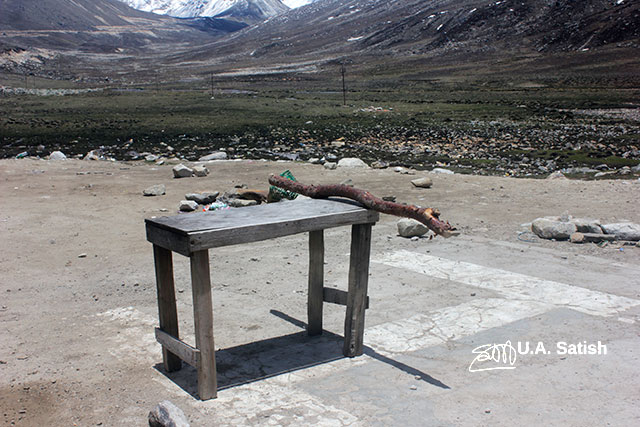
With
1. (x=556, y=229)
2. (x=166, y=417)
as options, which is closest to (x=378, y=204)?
(x=166, y=417)

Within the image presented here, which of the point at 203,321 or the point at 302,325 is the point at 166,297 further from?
the point at 302,325

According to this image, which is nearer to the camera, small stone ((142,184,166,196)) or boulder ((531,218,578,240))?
boulder ((531,218,578,240))

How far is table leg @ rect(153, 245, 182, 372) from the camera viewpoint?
14.2ft

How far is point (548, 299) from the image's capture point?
5.86 meters

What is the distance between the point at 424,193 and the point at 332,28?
124m

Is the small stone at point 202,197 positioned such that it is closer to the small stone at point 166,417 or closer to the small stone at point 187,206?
the small stone at point 187,206

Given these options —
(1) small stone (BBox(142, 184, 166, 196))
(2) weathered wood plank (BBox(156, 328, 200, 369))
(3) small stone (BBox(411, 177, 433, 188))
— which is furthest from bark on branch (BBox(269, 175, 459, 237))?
(3) small stone (BBox(411, 177, 433, 188))

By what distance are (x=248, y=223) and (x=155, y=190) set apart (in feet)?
23.0

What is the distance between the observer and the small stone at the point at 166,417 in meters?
3.47

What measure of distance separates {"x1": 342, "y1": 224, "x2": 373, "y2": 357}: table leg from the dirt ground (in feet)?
0.44

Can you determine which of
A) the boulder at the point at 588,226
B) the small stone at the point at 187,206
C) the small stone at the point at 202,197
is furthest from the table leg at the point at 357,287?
the small stone at the point at 202,197

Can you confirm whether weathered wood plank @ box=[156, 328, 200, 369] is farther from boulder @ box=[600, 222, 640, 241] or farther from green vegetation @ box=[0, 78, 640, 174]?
green vegetation @ box=[0, 78, 640, 174]

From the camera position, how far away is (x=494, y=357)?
4.66 m

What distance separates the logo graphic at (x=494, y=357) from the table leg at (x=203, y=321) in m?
1.85
